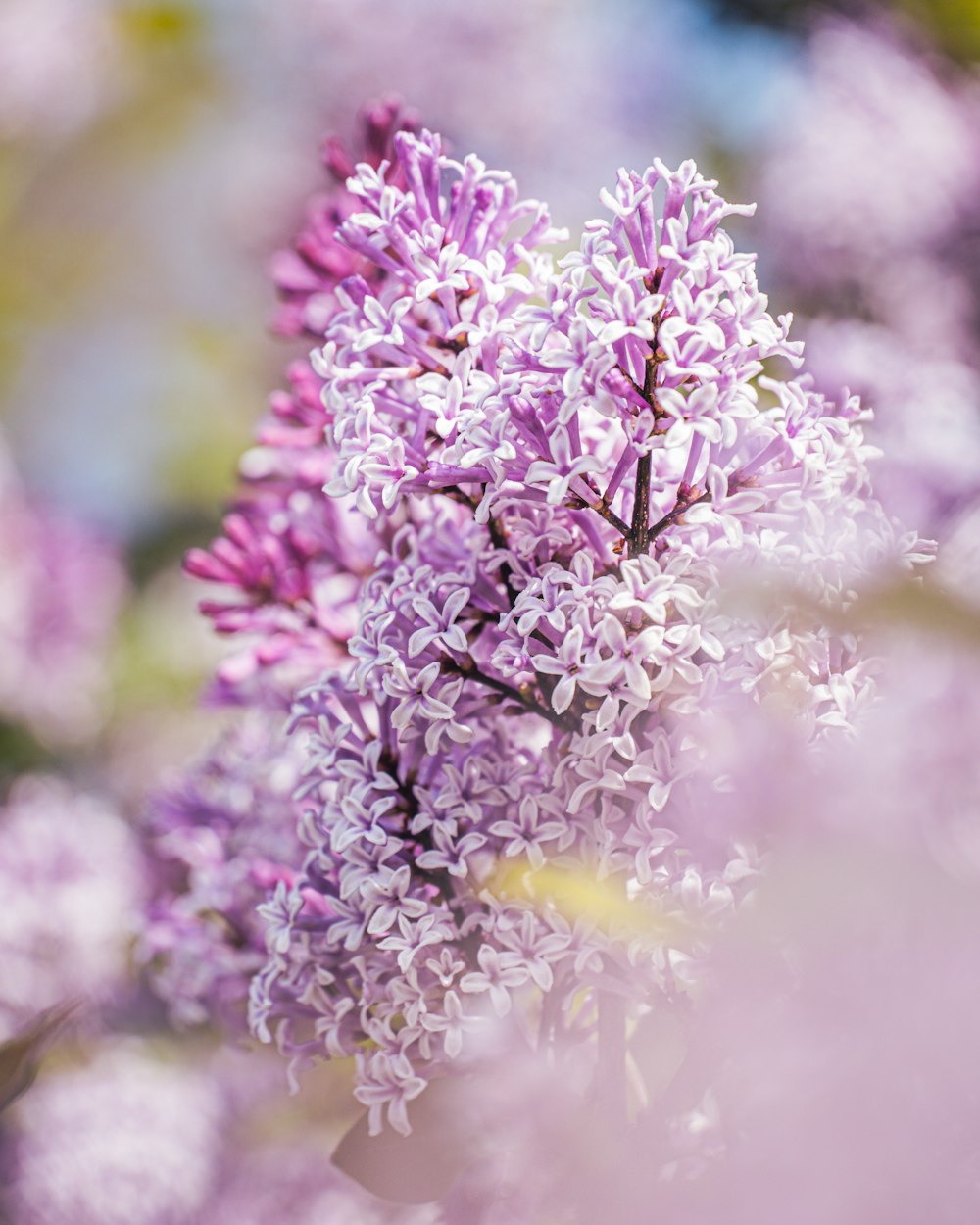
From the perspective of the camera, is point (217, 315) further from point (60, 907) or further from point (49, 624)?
point (60, 907)

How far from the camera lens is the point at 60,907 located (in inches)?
31.4

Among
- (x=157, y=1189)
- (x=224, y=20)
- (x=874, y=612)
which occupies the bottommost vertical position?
(x=157, y=1189)

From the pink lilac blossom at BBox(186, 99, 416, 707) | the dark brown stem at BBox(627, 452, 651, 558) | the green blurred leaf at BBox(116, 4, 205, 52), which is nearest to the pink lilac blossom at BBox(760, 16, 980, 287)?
the pink lilac blossom at BBox(186, 99, 416, 707)

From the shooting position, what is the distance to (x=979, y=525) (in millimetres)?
467

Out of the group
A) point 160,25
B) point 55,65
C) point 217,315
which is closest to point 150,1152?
point 217,315

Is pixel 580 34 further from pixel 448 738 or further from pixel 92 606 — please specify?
pixel 448 738

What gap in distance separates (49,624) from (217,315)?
466mm

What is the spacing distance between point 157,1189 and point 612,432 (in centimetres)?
51

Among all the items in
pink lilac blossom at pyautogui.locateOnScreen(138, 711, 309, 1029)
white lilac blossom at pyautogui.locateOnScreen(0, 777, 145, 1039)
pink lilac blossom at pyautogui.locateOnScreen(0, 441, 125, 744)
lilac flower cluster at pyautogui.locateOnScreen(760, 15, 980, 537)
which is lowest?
white lilac blossom at pyautogui.locateOnScreen(0, 777, 145, 1039)

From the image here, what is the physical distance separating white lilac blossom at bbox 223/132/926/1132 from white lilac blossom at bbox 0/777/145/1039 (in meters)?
Answer: 0.47

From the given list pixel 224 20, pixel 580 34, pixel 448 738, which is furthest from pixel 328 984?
A: pixel 224 20

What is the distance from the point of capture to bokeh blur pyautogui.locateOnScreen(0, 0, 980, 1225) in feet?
2.07

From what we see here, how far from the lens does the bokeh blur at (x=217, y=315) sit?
0.63 m

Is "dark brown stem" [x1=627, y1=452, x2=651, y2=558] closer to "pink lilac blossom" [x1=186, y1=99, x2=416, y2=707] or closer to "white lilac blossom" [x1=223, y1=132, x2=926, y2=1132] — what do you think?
"white lilac blossom" [x1=223, y1=132, x2=926, y2=1132]
